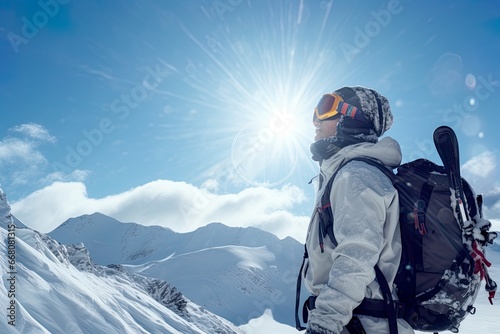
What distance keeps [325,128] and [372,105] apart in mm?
410

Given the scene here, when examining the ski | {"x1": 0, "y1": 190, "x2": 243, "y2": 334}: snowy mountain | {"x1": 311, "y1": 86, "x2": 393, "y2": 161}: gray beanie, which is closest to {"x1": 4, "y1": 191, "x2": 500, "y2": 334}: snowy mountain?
{"x1": 0, "y1": 190, "x2": 243, "y2": 334}: snowy mountain

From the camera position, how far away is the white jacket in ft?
6.53

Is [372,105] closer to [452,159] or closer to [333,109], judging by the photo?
[333,109]

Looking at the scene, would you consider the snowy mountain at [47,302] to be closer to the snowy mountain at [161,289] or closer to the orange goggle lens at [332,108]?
the snowy mountain at [161,289]

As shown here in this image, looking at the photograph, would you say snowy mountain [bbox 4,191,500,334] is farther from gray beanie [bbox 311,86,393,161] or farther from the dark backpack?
the dark backpack

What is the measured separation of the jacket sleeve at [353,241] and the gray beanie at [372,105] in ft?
2.06

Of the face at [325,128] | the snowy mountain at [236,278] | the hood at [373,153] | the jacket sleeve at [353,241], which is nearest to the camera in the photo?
the jacket sleeve at [353,241]

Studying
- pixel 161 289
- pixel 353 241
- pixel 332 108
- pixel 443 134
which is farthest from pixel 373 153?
pixel 161 289

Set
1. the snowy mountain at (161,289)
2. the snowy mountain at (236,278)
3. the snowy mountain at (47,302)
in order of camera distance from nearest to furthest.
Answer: the snowy mountain at (47,302) → the snowy mountain at (161,289) → the snowy mountain at (236,278)

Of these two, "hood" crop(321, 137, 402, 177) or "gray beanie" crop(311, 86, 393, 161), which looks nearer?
"hood" crop(321, 137, 402, 177)

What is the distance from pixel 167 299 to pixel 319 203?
36.3m

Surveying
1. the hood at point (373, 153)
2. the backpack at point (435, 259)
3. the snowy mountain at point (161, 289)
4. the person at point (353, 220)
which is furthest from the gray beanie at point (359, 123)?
the snowy mountain at point (161, 289)

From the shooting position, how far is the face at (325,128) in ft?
9.22

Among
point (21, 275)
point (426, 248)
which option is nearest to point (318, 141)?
point (426, 248)
